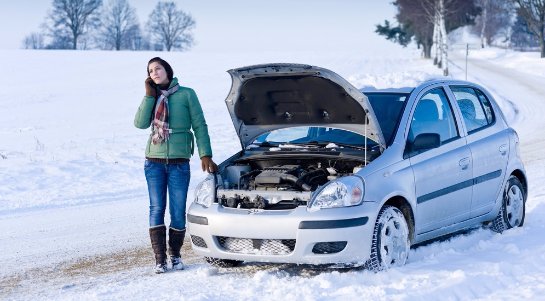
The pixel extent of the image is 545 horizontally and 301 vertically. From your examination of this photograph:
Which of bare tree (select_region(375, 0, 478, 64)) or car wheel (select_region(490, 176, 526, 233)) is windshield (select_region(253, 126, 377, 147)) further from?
bare tree (select_region(375, 0, 478, 64))

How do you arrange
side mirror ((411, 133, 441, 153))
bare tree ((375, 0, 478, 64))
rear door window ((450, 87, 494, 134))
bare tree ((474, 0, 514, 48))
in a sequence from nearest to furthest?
side mirror ((411, 133, 441, 153))
rear door window ((450, 87, 494, 134))
bare tree ((375, 0, 478, 64))
bare tree ((474, 0, 514, 48))

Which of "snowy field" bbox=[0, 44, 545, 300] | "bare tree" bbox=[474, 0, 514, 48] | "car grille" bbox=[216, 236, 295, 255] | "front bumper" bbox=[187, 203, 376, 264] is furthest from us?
"bare tree" bbox=[474, 0, 514, 48]

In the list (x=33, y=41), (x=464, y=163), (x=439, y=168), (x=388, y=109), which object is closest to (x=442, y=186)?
(x=439, y=168)

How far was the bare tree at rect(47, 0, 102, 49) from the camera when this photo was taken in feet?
302

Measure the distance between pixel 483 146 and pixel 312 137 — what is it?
64.4 inches

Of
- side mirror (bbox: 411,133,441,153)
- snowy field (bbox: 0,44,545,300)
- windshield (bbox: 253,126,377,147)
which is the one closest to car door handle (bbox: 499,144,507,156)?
snowy field (bbox: 0,44,545,300)

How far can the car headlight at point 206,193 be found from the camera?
662cm

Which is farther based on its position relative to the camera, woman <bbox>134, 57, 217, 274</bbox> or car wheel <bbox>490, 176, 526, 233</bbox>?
car wheel <bbox>490, 176, 526, 233</bbox>

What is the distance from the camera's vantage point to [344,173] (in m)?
6.77

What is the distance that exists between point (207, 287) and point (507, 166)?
354cm

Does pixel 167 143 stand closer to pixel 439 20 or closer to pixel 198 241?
pixel 198 241

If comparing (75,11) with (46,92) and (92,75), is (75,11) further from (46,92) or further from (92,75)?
(46,92)

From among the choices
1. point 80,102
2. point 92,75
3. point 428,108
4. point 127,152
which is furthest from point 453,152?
point 92,75

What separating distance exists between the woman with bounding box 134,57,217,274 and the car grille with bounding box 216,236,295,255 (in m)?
0.74
